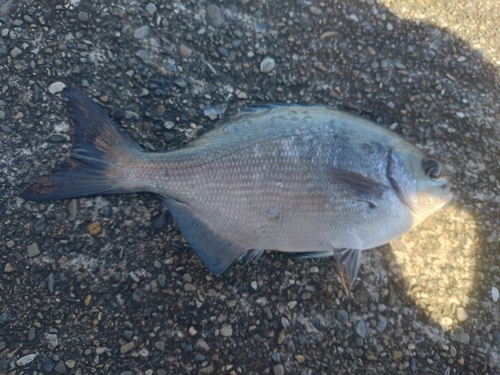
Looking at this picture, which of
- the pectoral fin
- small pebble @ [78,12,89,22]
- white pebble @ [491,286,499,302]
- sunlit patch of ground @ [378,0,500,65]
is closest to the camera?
the pectoral fin

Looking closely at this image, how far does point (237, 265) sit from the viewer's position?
2.55 m

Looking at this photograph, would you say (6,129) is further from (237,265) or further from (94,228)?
(237,265)

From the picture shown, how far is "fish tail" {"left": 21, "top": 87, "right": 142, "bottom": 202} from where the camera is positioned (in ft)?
7.59

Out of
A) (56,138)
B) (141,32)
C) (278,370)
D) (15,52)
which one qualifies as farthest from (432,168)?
(15,52)

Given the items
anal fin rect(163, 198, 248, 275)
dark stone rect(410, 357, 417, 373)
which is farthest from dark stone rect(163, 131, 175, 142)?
dark stone rect(410, 357, 417, 373)

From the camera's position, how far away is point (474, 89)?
3117 mm

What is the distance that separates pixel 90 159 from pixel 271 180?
105 cm

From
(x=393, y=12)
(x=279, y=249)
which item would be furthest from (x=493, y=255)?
(x=393, y=12)

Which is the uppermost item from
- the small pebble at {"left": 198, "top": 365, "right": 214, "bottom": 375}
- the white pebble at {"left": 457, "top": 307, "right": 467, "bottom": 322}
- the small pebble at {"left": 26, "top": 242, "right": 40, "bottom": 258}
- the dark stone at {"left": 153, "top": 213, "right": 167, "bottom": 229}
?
the white pebble at {"left": 457, "top": 307, "right": 467, "bottom": 322}

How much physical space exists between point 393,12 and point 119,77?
215 centimetres

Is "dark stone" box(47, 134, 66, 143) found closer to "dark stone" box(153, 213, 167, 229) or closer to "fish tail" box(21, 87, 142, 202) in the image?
"fish tail" box(21, 87, 142, 202)

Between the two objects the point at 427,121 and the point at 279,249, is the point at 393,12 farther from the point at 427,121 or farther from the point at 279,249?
the point at 279,249

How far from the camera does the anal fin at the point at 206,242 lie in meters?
2.36

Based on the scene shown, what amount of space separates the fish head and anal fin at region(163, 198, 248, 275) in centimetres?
101
